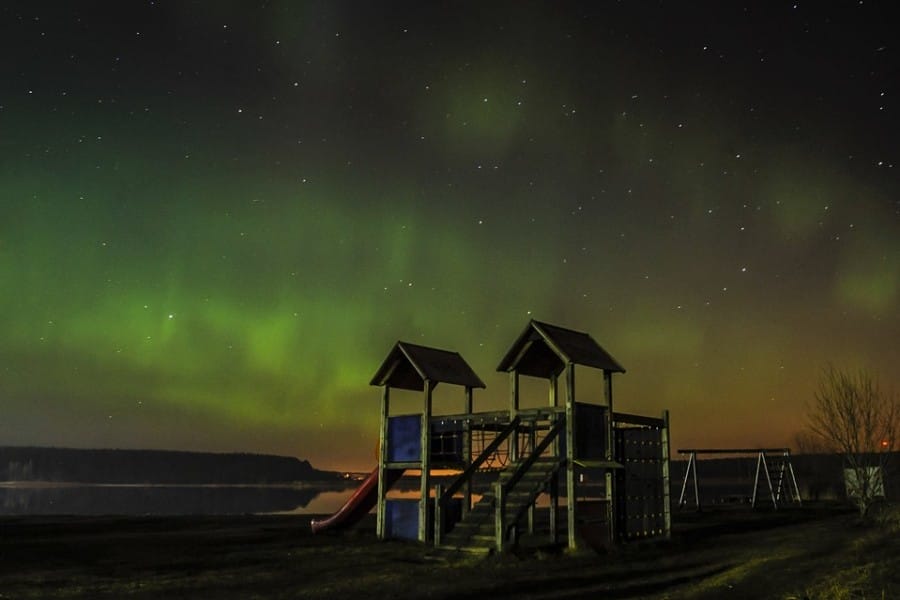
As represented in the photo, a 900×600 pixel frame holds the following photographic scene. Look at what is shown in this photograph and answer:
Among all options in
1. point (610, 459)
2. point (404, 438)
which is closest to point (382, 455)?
point (404, 438)

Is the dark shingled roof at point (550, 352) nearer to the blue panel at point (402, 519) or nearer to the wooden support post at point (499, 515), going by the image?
the wooden support post at point (499, 515)

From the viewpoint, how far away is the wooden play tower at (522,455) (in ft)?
68.5

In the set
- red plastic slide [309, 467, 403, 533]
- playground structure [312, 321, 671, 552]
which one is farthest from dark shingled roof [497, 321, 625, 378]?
red plastic slide [309, 467, 403, 533]

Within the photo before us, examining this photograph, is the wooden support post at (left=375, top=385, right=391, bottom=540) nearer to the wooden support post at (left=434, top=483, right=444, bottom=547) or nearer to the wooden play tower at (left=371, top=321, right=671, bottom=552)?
the wooden play tower at (left=371, top=321, right=671, bottom=552)

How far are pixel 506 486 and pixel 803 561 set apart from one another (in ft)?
22.5

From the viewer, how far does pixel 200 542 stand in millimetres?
24156

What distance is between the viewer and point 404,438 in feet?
84.2

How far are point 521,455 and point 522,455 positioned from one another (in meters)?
0.03

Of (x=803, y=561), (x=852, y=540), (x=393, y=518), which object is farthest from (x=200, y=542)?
(x=852, y=540)

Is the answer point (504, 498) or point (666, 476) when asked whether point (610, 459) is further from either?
point (504, 498)

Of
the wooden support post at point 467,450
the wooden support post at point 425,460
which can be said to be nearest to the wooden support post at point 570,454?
the wooden support post at point 467,450

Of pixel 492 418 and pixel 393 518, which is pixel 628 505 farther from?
pixel 393 518

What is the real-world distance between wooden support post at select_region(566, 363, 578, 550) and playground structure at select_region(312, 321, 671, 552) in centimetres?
3

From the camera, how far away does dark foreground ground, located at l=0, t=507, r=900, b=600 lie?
14586 mm
